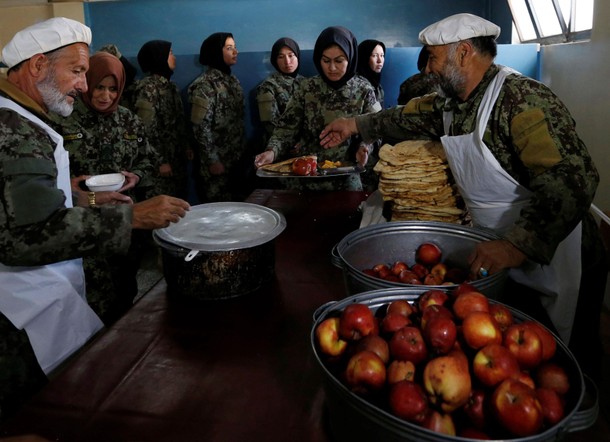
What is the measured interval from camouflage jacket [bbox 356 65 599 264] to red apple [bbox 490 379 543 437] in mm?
689

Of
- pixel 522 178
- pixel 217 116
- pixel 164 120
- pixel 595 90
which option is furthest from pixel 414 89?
pixel 522 178

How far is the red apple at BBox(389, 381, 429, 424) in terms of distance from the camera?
71 centimetres

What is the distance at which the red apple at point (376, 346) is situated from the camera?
0.82 meters

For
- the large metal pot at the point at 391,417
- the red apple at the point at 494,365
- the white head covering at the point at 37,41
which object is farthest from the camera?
the white head covering at the point at 37,41

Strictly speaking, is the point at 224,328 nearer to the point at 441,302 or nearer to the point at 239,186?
the point at 441,302

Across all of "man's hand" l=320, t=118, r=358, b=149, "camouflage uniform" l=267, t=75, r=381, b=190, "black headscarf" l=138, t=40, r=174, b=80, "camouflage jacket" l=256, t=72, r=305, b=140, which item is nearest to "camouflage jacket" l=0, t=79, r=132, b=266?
"man's hand" l=320, t=118, r=358, b=149

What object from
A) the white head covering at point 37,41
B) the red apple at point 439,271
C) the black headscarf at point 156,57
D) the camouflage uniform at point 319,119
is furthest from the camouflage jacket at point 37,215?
the black headscarf at point 156,57

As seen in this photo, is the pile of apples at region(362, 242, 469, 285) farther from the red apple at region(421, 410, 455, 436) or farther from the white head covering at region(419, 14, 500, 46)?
the white head covering at region(419, 14, 500, 46)

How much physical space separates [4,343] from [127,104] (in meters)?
3.99

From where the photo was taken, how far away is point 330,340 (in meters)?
0.89

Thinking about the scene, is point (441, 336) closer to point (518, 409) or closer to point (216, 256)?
point (518, 409)

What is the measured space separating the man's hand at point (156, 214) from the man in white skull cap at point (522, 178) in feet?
2.81

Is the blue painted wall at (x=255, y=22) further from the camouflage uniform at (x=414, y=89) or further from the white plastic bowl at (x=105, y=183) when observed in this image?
the white plastic bowl at (x=105, y=183)

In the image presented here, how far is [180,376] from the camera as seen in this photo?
1108mm
